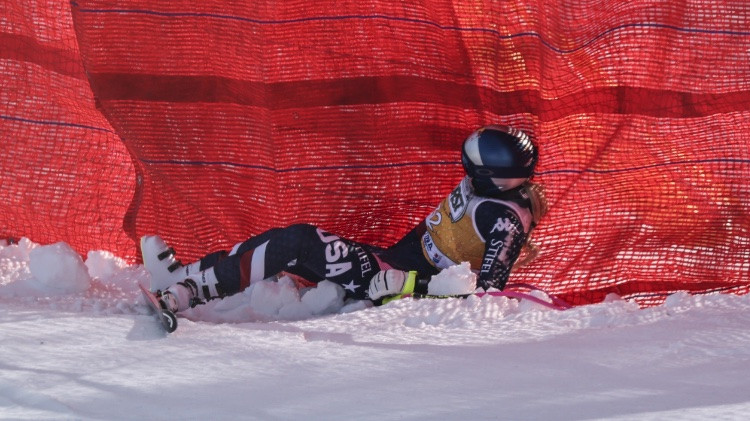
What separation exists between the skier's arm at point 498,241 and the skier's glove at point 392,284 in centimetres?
24

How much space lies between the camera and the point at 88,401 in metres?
1.86

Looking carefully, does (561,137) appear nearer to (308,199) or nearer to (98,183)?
(308,199)

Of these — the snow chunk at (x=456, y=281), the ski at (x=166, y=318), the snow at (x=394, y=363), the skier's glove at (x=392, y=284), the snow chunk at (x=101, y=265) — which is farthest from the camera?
the snow chunk at (x=101, y=265)

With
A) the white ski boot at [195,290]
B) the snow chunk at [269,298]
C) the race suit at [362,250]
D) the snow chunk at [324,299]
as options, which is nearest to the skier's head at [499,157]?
the race suit at [362,250]

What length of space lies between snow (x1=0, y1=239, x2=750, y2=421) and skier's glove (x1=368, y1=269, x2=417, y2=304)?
0.24m

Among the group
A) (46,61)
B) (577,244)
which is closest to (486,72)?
(577,244)

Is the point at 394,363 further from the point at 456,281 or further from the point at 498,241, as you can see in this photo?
the point at 498,241

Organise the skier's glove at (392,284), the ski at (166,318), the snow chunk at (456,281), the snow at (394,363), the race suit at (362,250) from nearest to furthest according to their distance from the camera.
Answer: the snow at (394,363)
the ski at (166,318)
the snow chunk at (456,281)
the skier's glove at (392,284)
the race suit at (362,250)

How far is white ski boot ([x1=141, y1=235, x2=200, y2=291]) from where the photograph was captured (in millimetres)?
3322

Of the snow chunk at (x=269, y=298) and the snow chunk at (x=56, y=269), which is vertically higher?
the snow chunk at (x=56, y=269)

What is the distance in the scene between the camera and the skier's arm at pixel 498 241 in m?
3.19

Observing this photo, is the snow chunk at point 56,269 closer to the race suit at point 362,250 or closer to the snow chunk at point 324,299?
the race suit at point 362,250

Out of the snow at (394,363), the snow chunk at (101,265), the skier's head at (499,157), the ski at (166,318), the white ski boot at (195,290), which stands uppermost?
the skier's head at (499,157)

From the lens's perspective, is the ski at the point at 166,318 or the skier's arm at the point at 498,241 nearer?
the ski at the point at 166,318
